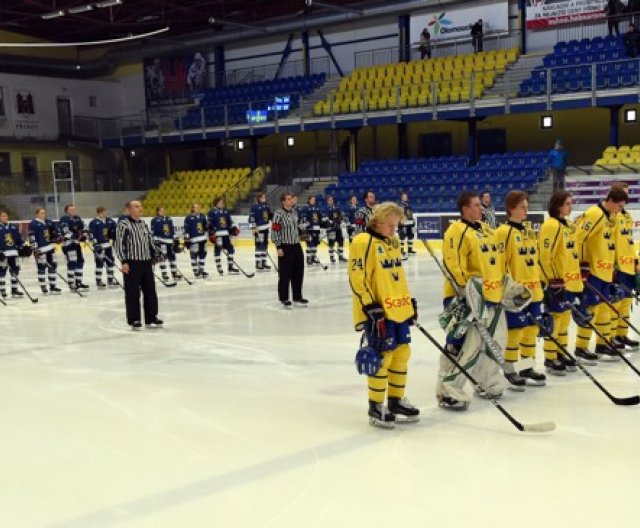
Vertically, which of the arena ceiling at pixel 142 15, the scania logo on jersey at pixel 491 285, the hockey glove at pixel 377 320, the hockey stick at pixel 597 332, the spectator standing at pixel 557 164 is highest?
the arena ceiling at pixel 142 15

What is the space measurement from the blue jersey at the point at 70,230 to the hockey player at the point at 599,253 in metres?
9.85

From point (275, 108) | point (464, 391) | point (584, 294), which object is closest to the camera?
point (464, 391)

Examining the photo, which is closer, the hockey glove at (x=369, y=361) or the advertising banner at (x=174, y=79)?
the hockey glove at (x=369, y=361)

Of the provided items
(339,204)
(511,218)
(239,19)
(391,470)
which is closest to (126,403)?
(391,470)

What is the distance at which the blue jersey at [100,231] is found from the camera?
14438 mm

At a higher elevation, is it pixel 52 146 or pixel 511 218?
pixel 52 146

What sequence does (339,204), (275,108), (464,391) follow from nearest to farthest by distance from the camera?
(464,391), (339,204), (275,108)

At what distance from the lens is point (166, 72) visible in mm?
33594

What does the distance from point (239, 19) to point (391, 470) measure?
29.0 meters

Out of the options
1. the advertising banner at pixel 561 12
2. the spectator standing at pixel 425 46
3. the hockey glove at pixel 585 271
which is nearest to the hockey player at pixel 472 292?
the hockey glove at pixel 585 271

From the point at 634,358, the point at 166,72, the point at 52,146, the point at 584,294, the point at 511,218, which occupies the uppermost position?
the point at 166,72

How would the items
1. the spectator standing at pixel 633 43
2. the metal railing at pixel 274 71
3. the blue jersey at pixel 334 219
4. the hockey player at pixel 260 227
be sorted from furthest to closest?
the metal railing at pixel 274 71 → the spectator standing at pixel 633 43 → the blue jersey at pixel 334 219 → the hockey player at pixel 260 227

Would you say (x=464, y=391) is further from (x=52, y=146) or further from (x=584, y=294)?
(x=52, y=146)

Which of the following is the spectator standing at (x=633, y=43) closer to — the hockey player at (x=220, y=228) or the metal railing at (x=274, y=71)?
the metal railing at (x=274, y=71)
